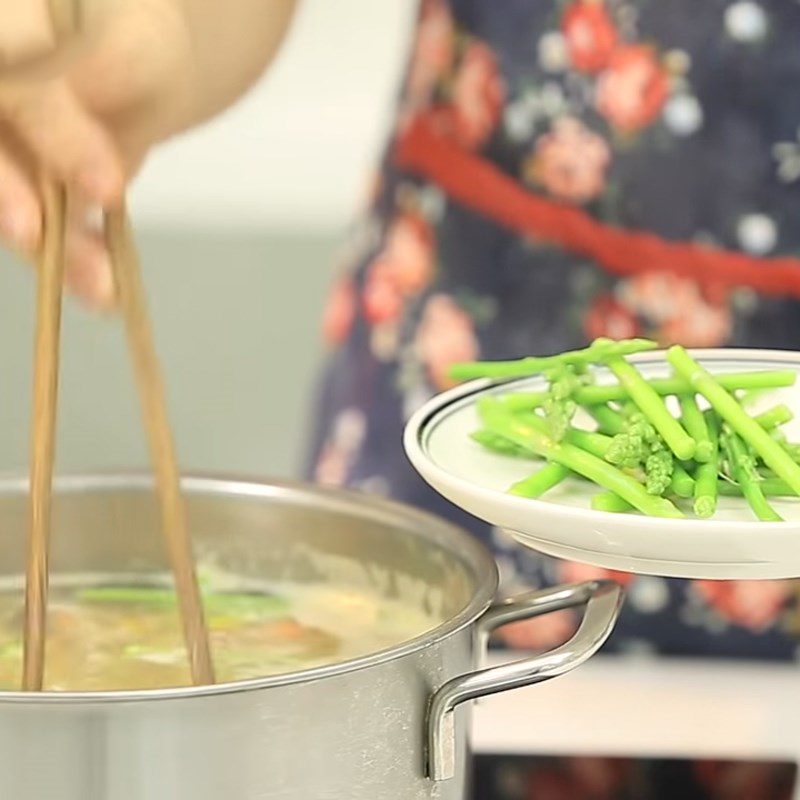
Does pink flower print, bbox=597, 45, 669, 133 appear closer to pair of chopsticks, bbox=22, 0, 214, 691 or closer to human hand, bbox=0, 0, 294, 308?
human hand, bbox=0, 0, 294, 308

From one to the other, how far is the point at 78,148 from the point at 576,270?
446 mm

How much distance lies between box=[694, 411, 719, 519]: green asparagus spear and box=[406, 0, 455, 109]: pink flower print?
506 millimetres

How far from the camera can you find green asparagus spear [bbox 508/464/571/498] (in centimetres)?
63

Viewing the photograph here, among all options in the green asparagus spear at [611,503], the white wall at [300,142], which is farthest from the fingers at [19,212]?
the white wall at [300,142]

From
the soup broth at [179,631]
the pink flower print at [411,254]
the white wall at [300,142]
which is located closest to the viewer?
the soup broth at [179,631]

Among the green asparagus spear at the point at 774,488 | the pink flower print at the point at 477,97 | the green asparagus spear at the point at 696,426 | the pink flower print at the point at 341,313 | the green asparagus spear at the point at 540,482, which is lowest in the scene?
the pink flower print at the point at 341,313

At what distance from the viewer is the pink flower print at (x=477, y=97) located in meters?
1.09

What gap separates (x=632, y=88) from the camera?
3.43 ft

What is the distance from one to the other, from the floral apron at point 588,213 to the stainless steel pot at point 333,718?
342 millimetres

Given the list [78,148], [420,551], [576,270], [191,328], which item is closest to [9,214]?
[78,148]

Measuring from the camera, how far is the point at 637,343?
678 mm

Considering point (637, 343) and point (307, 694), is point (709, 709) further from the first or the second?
point (307, 694)

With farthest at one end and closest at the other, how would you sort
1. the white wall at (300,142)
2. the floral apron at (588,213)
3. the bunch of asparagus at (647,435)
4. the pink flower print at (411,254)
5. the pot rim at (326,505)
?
the white wall at (300,142) < the pink flower print at (411,254) < the floral apron at (588,213) < the bunch of asparagus at (647,435) < the pot rim at (326,505)

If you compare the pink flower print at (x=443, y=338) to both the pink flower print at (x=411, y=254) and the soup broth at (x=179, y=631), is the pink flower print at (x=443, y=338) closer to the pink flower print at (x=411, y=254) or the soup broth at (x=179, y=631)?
the pink flower print at (x=411, y=254)
